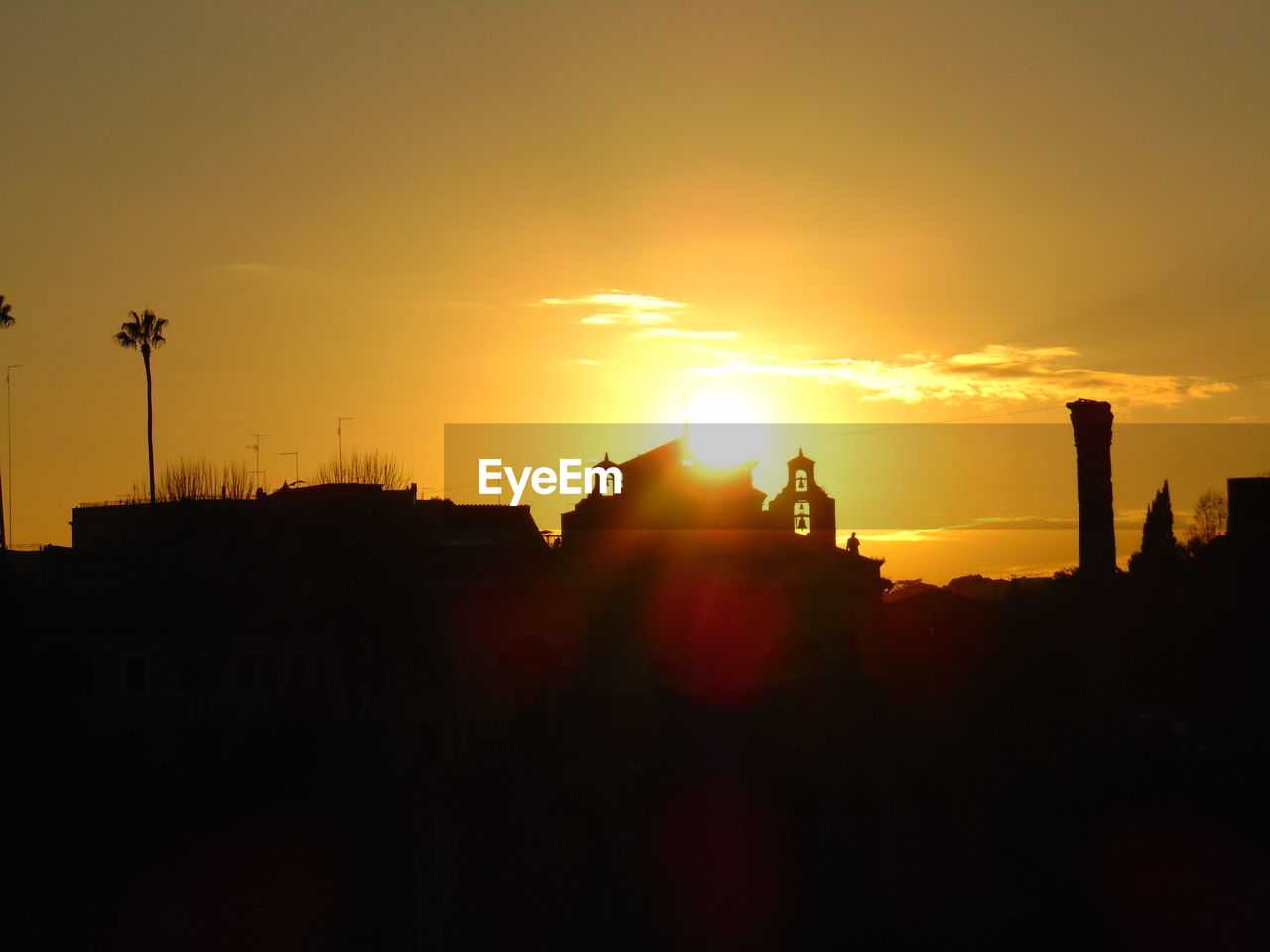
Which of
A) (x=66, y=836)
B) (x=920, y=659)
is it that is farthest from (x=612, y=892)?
(x=920, y=659)

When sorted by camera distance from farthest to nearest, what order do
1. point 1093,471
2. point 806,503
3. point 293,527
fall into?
1. point 806,503
2. point 293,527
3. point 1093,471

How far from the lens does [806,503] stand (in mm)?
72438

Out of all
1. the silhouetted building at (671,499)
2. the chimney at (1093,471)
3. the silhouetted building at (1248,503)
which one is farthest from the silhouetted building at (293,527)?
the silhouetted building at (1248,503)

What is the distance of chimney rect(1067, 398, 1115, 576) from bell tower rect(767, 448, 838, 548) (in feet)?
116

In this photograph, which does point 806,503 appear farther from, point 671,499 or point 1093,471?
point 1093,471

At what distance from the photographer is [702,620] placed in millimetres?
45781

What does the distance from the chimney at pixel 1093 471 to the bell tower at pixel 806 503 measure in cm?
3530

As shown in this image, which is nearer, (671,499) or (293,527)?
(293,527)

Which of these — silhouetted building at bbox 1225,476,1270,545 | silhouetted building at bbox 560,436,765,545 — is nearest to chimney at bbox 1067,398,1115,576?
silhouetted building at bbox 1225,476,1270,545

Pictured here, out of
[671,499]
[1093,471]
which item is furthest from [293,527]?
[1093,471]

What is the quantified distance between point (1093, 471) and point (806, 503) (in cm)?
3669

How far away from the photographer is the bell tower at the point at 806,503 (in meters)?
71.8

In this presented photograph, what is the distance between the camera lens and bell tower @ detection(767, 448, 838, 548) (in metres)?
71.8

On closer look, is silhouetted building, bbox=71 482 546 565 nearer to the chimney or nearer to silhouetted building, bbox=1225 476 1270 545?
the chimney
